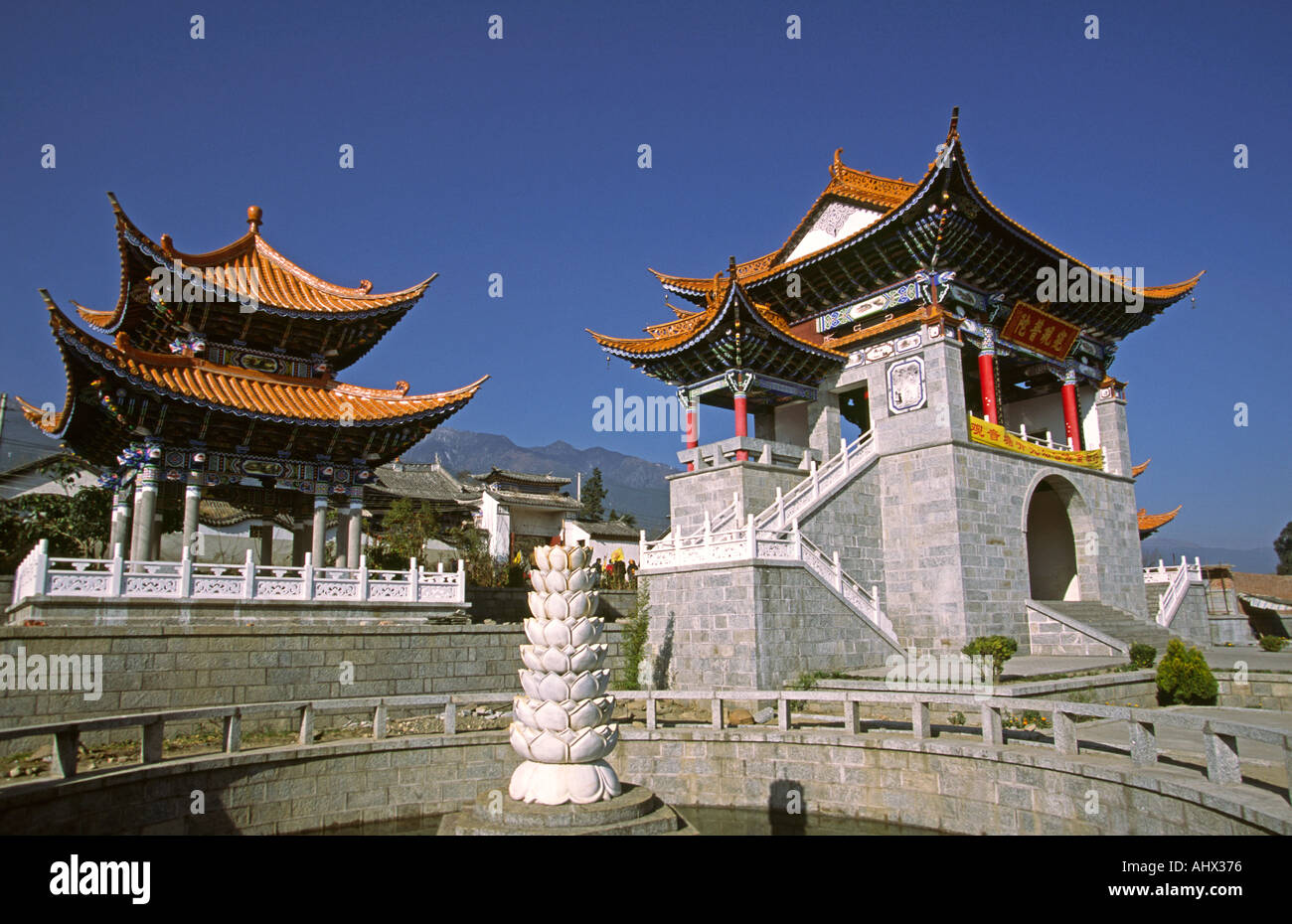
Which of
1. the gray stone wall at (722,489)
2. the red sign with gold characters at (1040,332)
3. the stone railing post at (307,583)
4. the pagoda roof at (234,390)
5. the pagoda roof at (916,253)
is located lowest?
the stone railing post at (307,583)

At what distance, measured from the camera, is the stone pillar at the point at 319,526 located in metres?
17.9

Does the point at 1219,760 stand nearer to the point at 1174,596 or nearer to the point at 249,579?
the point at 249,579

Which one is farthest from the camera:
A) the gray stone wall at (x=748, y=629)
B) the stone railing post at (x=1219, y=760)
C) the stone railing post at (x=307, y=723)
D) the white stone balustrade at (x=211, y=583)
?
the gray stone wall at (x=748, y=629)

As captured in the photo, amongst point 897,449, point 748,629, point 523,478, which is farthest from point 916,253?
point 523,478

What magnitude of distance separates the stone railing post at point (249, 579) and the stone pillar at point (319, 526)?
1942mm

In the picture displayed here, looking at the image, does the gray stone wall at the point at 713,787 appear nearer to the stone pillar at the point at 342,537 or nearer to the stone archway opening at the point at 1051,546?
the stone pillar at the point at 342,537

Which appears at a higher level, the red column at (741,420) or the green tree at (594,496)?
the green tree at (594,496)

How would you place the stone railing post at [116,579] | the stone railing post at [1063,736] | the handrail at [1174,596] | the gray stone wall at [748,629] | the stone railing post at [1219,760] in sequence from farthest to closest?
the handrail at [1174,596]
the gray stone wall at [748,629]
the stone railing post at [116,579]
the stone railing post at [1063,736]
the stone railing post at [1219,760]

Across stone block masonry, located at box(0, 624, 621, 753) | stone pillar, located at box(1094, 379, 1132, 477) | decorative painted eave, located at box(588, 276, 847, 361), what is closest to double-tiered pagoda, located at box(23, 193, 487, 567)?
stone block masonry, located at box(0, 624, 621, 753)

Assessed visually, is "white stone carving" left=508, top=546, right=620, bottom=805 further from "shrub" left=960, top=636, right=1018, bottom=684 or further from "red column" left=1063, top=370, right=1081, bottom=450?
"red column" left=1063, top=370, right=1081, bottom=450

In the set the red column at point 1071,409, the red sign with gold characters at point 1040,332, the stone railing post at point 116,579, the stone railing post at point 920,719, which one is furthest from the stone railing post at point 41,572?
Answer: the red column at point 1071,409

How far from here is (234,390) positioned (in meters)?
18.2

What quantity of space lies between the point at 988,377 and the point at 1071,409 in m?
4.66

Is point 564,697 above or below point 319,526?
below
